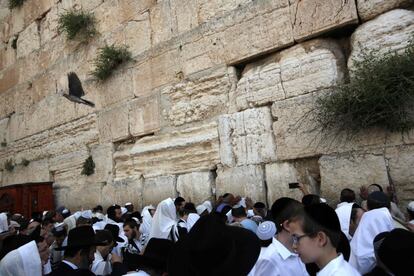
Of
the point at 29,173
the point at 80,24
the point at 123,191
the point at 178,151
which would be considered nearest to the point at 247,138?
the point at 178,151

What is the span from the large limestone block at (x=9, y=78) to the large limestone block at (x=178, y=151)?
6.17 m

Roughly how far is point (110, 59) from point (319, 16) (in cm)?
440

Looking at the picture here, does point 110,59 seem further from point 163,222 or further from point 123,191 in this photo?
point 163,222

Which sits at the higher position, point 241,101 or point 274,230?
point 241,101

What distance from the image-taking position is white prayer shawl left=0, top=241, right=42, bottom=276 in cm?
254

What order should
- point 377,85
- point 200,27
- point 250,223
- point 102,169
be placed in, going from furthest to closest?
point 102,169
point 200,27
point 377,85
point 250,223

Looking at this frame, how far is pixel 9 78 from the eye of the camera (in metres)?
11.8

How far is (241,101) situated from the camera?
5770 mm

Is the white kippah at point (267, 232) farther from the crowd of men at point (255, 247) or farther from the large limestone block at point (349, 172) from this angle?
the large limestone block at point (349, 172)

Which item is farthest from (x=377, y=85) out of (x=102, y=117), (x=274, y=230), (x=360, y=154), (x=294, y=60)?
(x=102, y=117)

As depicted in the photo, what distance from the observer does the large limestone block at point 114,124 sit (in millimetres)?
7707

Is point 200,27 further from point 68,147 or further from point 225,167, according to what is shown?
point 68,147

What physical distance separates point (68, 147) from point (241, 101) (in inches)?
204

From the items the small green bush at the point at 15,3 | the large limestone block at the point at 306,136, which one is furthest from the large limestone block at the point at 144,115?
the small green bush at the point at 15,3
